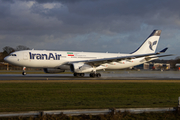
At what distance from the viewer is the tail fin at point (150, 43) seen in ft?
135

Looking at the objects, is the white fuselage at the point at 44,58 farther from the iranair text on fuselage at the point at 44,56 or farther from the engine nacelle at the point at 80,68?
the engine nacelle at the point at 80,68

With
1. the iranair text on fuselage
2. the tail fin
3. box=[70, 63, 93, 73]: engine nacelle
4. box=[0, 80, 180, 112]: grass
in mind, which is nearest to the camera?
box=[0, 80, 180, 112]: grass

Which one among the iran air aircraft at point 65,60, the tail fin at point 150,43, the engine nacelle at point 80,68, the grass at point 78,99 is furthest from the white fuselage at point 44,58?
the grass at point 78,99

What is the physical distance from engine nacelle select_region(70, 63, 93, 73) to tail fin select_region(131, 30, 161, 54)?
13809 mm

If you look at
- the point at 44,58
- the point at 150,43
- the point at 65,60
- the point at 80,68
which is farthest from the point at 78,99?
the point at 150,43

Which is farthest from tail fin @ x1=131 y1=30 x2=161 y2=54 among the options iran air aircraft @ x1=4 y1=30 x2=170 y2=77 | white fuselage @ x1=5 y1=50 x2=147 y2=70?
white fuselage @ x1=5 y1=50 x2=147 y2=70

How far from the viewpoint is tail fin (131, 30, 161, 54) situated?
135 feet

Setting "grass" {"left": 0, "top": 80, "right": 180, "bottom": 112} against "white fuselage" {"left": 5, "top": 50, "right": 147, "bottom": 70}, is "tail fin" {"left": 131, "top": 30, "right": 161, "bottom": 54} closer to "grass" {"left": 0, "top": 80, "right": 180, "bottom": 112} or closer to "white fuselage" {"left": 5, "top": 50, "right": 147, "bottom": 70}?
"white fuselage" {"left": 5, "top": 50, "right": 147, "bottom": 70}

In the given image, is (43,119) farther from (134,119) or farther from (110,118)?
(134,119)

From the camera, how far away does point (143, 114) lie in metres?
8.62

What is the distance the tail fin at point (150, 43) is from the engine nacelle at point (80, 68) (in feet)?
45.3

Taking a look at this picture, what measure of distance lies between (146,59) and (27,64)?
879 inches

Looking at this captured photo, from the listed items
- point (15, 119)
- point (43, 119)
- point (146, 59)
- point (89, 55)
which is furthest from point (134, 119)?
point (146, 59)

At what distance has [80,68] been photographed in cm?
3133
